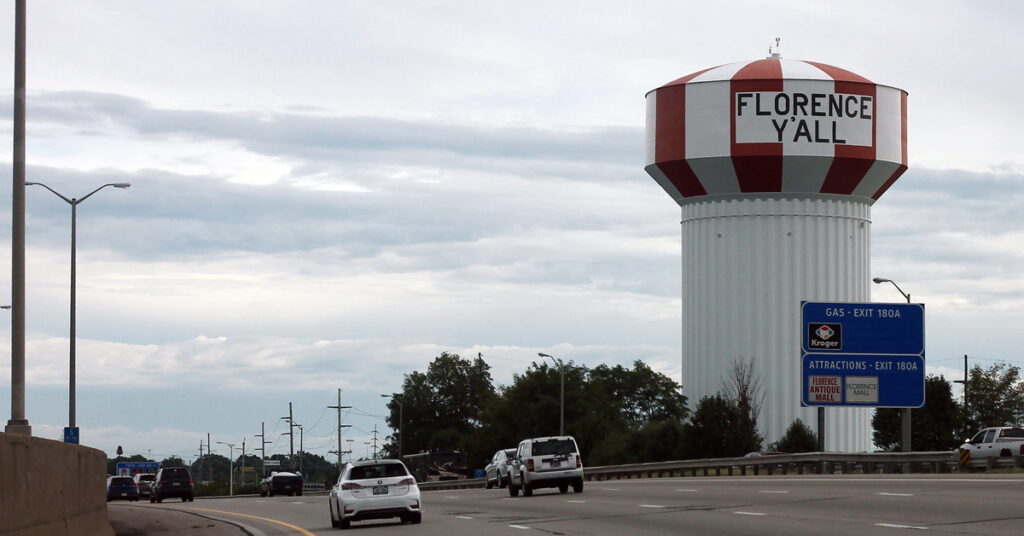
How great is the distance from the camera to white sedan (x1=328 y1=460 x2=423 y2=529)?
28.4m

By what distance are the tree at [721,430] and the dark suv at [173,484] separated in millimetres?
30439

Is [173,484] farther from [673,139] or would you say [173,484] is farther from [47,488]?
[47,488]

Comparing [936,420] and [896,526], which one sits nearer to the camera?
[896,526]

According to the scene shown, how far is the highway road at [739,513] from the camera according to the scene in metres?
20.5

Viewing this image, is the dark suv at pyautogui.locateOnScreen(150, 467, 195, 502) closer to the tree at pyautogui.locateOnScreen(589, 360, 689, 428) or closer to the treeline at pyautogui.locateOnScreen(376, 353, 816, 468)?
the treeline at pyautogui.locateOnScreen(376, 353, 816, 468)

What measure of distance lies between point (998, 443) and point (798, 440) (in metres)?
22.1

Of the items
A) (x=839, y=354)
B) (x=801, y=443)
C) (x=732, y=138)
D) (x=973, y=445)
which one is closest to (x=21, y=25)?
(x=839, y=354)

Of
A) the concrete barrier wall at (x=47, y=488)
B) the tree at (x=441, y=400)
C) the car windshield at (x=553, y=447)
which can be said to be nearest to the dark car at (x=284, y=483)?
the car windshield at (x=553, y=447)

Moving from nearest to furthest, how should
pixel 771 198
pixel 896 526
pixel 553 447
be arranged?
1. pixel 896 526
2. pixel 553 447
3. pixel 771 198

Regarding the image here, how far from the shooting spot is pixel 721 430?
7931 cm

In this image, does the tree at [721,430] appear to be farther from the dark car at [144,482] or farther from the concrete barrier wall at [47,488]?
the concrete barrier wall at [47,488]

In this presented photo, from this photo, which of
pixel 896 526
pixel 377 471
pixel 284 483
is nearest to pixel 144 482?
pixel 284 483

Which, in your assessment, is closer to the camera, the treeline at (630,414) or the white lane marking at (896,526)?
the white lane marking at (896,526)

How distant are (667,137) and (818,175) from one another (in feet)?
26.3
